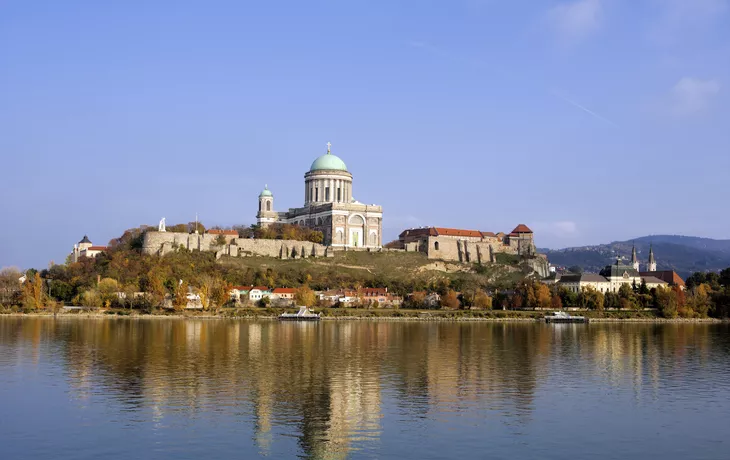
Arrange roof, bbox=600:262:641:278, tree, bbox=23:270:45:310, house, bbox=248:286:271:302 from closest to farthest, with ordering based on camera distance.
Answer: tree, bbox=23:270:45:310, house, bbox=248:286:271:302, roof, bbox=600:262:641:278

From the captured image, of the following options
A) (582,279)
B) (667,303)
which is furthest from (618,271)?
(667,303)

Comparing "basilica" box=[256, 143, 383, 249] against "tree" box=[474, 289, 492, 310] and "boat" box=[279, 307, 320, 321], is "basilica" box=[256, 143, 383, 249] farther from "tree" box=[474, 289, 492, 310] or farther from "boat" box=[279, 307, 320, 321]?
"boat" box=[279, 307, 320, 321]

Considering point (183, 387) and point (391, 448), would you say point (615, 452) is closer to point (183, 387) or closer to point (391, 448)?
point (391, 448)

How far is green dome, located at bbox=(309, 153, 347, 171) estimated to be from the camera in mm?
91438

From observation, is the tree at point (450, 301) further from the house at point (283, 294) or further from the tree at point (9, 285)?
the tree at point (9, 285)

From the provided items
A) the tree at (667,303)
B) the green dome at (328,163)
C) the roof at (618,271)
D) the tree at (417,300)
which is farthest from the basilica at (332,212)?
the tree at (667,303)

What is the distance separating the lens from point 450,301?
72.8 metres

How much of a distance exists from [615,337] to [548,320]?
18715 millimetres

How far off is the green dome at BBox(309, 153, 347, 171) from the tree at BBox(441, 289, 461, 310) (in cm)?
2352

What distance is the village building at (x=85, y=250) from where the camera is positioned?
81262 mm

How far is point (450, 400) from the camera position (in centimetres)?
2270

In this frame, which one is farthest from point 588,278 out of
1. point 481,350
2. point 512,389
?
point 512,389

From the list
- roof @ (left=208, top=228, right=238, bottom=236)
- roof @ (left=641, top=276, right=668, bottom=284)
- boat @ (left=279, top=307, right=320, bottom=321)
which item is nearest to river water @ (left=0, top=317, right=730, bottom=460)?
boat @ (left=279, top=307, right=320, bottom=321)

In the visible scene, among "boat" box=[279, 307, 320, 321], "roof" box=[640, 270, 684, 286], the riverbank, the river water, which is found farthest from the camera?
"roof" box=[640, 270, 684, 286]
